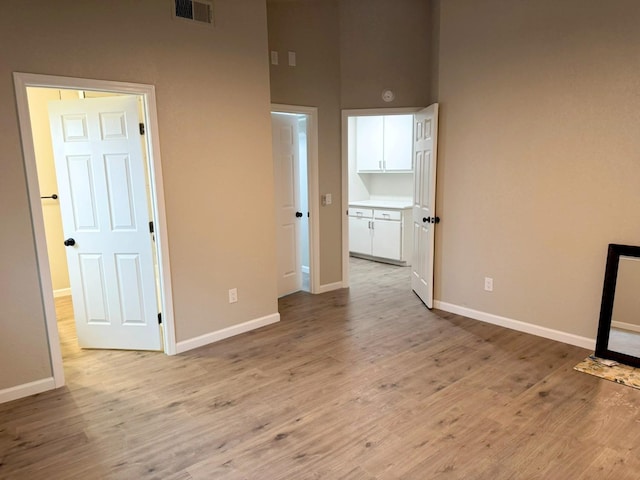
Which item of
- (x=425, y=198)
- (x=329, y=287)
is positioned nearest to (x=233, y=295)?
(x=329, y=287)

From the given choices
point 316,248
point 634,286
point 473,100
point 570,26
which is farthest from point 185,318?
point 570,26

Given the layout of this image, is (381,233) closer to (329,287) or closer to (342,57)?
(329,287)

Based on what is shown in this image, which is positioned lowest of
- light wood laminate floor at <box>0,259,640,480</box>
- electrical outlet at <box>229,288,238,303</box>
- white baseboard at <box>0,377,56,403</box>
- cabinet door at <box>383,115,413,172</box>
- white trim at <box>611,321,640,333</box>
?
light wood laminate floor at <box>0,259,640,480</box>

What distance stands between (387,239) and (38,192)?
464 cm

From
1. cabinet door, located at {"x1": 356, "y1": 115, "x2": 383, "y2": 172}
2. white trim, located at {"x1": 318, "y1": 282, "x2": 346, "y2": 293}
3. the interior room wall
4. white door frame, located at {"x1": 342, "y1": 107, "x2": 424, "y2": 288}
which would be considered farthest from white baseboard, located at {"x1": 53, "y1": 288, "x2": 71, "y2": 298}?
cabinet door, located at {"x1": 356, "y1": 115, "x2": 383, "y2": 172}

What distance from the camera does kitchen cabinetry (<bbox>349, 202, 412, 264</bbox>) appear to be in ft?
20.7

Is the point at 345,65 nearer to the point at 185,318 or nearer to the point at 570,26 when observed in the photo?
the point at 570,26

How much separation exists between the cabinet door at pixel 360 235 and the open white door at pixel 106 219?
3920mm

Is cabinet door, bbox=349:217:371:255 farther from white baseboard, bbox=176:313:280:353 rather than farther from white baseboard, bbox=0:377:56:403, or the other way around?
white baseboard, bbox=0:377:56:403

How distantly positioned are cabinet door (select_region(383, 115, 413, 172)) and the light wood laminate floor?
10.9ft

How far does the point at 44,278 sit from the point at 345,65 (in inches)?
144

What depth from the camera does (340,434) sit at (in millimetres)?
2432

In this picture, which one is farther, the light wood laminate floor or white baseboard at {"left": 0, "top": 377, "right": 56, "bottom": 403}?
white baseboard at {"left": 0, "top": 377, "right": 56, "bottom": 403}

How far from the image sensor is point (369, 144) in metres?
6.91
